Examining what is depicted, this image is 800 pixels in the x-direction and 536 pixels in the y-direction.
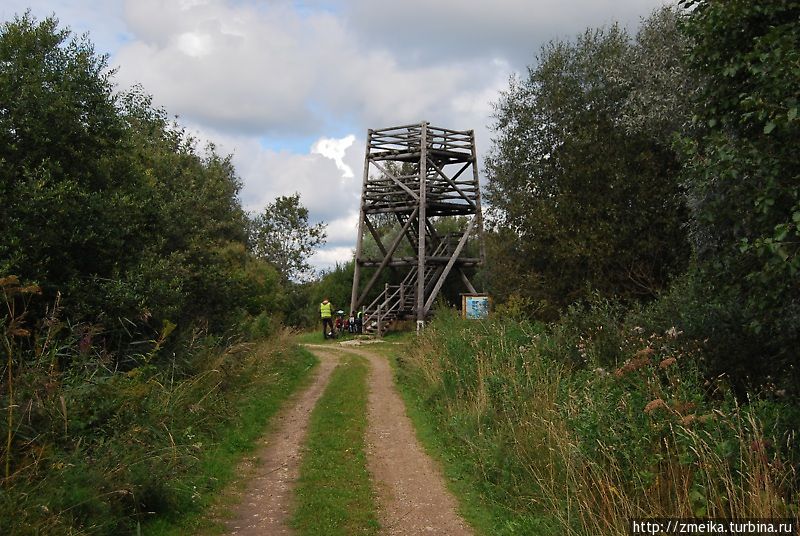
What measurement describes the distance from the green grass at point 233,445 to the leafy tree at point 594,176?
22.6 feet

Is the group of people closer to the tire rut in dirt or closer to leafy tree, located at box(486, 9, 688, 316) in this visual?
leafy tree, located at box(486, 9, 688, 316)

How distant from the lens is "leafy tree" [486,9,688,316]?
52.1ft

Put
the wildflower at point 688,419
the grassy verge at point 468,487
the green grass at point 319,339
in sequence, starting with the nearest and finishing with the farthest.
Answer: the wildflower at point 688,419
the grassy verge at point 468,487
the green grass at point 319,339

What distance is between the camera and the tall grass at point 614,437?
5121mm

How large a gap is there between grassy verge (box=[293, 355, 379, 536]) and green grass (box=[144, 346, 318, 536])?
91 centimetres

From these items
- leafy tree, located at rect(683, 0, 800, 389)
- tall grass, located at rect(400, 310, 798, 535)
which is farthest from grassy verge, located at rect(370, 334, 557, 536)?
leafy tree, located at rect(683, 0, 800, 389)

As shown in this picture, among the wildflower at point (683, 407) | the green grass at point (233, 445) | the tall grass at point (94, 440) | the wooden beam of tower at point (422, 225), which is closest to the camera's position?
the tall grass at point (94, 440)

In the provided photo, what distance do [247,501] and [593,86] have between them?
14.6 meters

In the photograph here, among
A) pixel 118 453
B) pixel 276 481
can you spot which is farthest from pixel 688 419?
pixel 118 453

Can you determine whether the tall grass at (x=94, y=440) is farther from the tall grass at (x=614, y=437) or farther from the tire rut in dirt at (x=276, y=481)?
the tall grass at (x=614, y=437)

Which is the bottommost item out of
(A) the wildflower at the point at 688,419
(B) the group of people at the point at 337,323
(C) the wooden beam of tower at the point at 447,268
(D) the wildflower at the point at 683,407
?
(A) the wildflower at the point at 688,419

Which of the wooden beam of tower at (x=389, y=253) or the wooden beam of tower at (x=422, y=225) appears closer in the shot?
the wooden beam of tower at (x=422, y=225)

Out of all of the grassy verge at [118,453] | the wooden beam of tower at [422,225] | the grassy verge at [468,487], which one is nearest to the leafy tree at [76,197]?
the grassy verge at [118,453]

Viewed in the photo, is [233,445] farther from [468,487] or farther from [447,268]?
[447,268]
